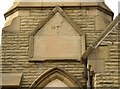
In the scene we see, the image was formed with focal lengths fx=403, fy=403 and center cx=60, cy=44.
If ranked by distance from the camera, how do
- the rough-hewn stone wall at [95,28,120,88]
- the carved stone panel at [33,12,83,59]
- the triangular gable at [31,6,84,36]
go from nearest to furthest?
the rough-hewn stone wall at [95,28,120,88] → the carved stone panel at [33,12,83,59] → the triangular gable at [31,6,84,36]

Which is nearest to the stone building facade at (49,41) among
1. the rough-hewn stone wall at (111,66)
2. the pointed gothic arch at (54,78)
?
the pointed gothic arch at (54,78)

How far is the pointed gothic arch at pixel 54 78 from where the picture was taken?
855 centimetres

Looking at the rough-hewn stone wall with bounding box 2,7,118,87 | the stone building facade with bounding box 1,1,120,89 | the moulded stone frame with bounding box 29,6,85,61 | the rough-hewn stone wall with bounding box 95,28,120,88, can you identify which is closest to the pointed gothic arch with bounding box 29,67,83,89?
the stone building facade with bounding box 1,1,120,89

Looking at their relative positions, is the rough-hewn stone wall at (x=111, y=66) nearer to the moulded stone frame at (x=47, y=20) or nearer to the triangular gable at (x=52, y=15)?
the moulded stone frame at (x=47, y=20)

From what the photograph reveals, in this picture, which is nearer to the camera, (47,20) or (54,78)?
(54,78)

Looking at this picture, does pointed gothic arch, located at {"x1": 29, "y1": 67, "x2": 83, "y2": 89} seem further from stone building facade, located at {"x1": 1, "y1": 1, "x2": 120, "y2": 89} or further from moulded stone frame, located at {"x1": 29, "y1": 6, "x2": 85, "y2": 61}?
moulded stone frame, located at {"x1": 29, "y1": 6, "x2": 85, "y2": 61}

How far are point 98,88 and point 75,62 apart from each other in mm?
2022

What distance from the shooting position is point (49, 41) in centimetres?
905

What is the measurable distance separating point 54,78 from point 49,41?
0.91 meters

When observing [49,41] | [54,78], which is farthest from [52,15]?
[54,78]

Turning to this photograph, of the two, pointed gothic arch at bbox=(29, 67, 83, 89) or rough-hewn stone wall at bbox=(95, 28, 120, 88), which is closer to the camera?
rough-hewn stone wall at bbox=(95, 28, 120, 88)

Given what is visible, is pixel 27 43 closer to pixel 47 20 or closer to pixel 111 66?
pixel 47 20

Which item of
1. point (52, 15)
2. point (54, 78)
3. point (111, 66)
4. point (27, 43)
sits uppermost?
point (52, 15)

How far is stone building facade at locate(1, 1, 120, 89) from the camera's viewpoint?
28.3 feet
